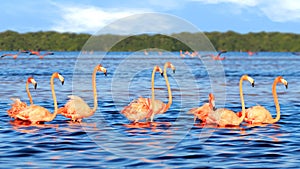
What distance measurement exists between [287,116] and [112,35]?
803 centimetres

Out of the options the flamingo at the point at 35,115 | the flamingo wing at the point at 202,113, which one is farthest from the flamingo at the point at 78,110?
the flamingo wing at the point at 202,113

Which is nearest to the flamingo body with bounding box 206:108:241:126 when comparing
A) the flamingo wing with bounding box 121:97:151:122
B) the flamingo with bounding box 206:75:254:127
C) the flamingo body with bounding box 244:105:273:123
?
the flamingo with bounding box 206:75:254:127

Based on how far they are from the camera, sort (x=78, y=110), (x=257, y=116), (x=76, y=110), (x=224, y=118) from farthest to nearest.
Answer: (x=257, y=116) → (x=76, y=110) → (x=78, y=110) → (x=224, y=118)

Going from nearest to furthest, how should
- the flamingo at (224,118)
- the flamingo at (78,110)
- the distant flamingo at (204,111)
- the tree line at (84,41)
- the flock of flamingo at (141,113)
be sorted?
the flamingo at (224,118) → the flock of flamingo at (141,113) → the flamingo at (78,110) → the distant flamingo at (204,111) → the tree line at (84,41)

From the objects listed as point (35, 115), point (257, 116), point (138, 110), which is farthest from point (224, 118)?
point (35, 115)

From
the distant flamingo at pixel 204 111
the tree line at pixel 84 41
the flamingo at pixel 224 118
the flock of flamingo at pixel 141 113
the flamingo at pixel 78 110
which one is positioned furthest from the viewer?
the tree line at pixel 84 41

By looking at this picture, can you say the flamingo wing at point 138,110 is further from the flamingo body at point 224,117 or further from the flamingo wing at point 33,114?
the flamingo wing at point 33,114

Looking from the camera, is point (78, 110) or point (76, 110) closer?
point (78, 110)

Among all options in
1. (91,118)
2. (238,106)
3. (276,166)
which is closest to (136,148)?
(276,166)

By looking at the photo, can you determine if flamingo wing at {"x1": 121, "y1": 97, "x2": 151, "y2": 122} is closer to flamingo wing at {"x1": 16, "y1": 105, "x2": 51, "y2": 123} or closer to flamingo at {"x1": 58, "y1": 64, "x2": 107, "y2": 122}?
flamingo at {"x1": 58, "y1": 64, "x2": 107, "y2": 122}

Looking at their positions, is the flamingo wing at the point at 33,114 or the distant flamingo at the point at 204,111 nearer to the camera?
the flamingo wing at the point at 33,114

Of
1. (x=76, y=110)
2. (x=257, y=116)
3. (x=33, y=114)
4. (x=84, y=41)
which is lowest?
(x=257, y=116)

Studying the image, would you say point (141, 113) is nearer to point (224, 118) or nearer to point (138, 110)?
point (138, 110)

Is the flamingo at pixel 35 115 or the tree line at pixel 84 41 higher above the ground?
the tree line at pixel 84 41
